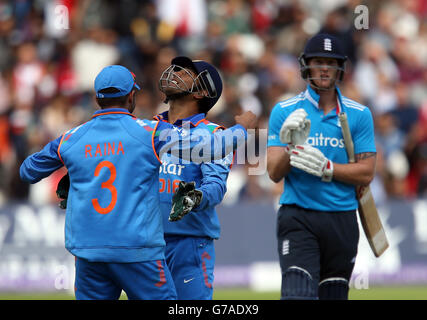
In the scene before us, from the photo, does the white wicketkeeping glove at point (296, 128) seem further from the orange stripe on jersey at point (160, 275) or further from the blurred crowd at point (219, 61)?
the blurred crowd at point (219, 61)

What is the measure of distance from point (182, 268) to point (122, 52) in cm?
973

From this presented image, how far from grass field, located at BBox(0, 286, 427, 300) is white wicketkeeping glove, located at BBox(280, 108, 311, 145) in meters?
5.65

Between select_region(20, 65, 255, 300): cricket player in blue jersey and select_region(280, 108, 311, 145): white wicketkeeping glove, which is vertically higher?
select_region(280, 108, 311, 145): white wicketkeeping glove

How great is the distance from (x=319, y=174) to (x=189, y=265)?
123cm

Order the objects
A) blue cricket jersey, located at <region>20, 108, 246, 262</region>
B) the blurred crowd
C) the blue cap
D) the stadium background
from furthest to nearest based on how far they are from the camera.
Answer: the blurred crowd → the stadium background → the blue cap → blue cricket jersey, located at <region>20, 108, 246, 262</region>

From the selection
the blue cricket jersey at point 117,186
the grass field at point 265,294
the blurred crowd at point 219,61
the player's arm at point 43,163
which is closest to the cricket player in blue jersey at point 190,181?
the blue cricket jersey at point 117,186

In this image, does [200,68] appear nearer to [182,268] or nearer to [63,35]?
[182,268]

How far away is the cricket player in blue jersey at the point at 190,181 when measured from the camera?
21.7 ft

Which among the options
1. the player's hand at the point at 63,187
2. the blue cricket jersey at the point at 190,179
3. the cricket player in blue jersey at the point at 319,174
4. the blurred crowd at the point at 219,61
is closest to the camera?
the player's hand at the point at 63,187

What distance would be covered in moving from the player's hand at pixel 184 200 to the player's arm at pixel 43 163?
86 centimetres

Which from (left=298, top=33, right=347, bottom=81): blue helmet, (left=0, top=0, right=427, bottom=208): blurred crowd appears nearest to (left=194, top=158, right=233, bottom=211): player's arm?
→ (left=298, top=33, right=347, bottom=81): blue helmet

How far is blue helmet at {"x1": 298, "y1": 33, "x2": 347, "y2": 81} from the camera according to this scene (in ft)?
23.2

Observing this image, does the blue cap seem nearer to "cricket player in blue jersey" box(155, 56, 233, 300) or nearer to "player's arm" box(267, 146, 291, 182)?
"cricket player in blue jersey" box(155, 56, 233, 300)
